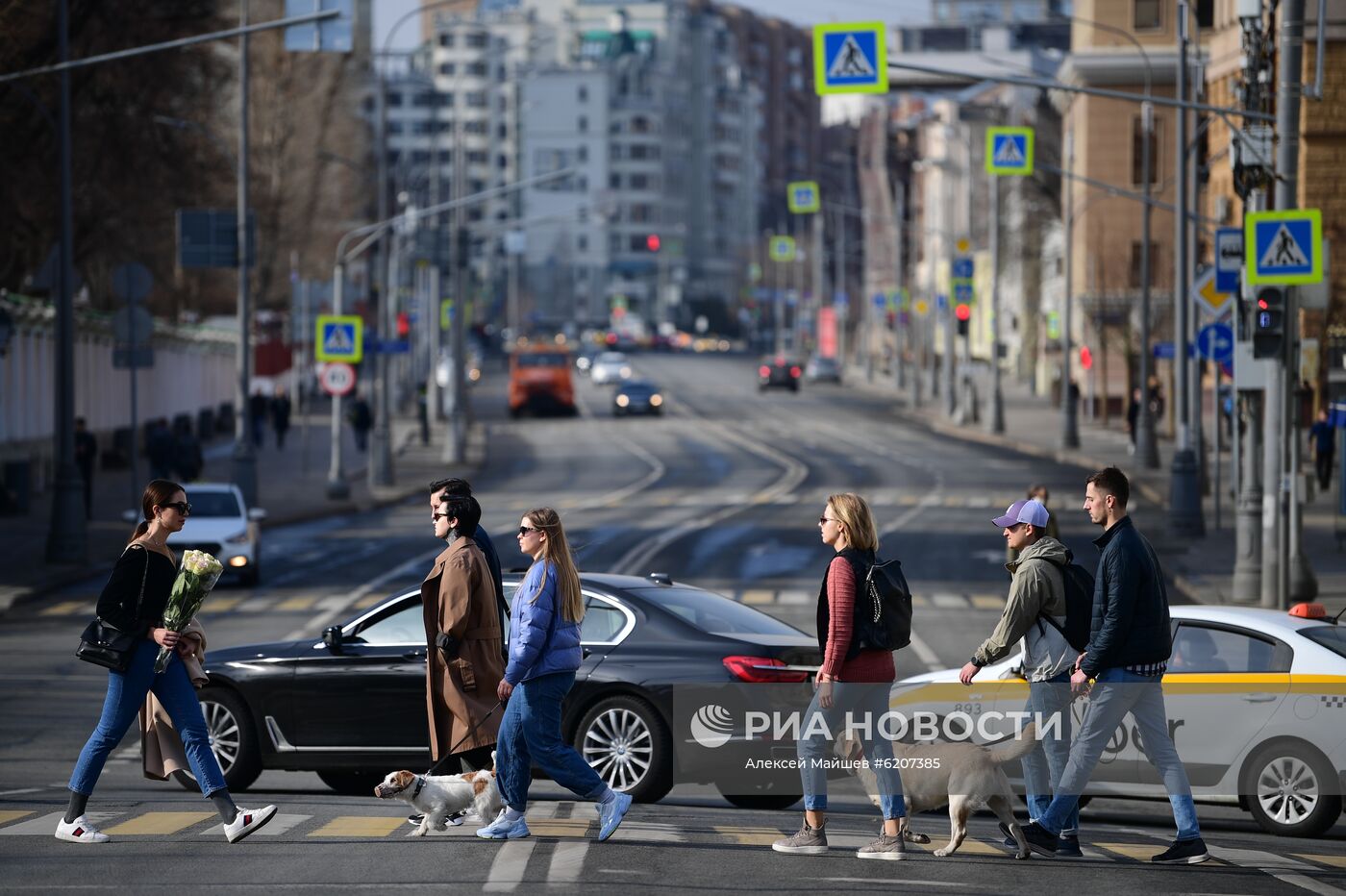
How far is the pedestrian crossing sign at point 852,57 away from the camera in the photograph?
972 inches

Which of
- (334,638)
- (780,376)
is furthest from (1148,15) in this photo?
(334,638)

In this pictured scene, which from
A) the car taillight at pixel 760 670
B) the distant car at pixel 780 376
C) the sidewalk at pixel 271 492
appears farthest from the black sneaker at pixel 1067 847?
the distant car at pixel 780 376

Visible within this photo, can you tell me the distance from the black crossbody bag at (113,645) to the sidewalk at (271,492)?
16453mm

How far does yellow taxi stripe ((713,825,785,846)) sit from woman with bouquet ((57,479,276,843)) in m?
2.33

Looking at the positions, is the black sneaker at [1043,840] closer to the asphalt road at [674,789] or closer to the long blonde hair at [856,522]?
the asphalt road at [674,789]

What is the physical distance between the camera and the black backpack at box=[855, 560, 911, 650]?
10.2 meters

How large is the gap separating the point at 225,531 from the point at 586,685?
17.5 meters

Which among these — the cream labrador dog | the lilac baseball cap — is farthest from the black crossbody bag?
the lilac baseball cap

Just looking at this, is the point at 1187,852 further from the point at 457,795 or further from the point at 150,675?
the point at 150,675

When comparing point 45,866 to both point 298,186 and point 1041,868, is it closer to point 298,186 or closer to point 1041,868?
point 1041,868

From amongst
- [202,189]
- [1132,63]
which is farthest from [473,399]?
[202,189]

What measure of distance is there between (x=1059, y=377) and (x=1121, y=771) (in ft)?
235

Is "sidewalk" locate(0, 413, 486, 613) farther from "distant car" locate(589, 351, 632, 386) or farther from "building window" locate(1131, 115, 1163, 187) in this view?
"distant car" locate(589, 351, 632, 386)

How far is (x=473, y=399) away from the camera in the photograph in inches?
3846
